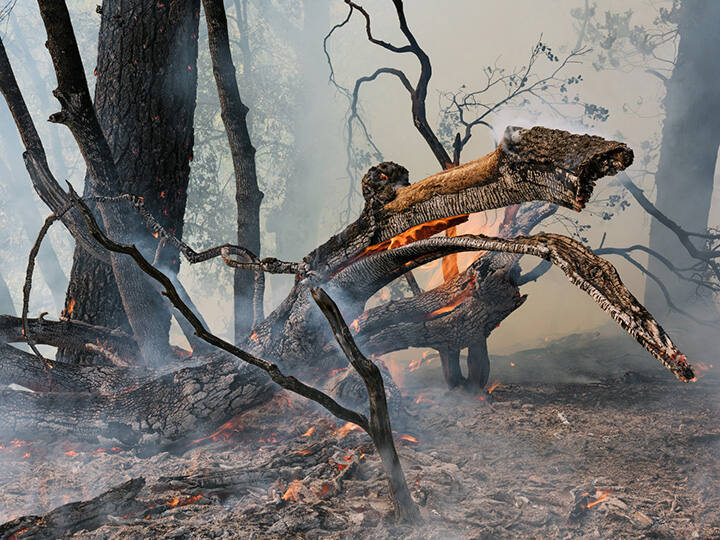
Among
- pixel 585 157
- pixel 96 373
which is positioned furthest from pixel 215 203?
pixel 585 157

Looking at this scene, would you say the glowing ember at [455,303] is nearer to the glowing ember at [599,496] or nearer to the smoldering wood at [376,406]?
the glowing ember at [599,496]

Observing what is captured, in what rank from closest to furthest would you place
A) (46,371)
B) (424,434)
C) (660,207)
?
Result: (46,371)
(424,434)
(660,207)

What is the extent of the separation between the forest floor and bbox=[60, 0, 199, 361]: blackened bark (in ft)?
2.95

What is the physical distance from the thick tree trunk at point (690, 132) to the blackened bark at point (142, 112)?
488cm

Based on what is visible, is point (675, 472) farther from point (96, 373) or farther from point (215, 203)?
point (215, 203)

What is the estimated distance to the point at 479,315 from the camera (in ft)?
9.88

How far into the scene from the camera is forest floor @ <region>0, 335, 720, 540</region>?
5.89ft

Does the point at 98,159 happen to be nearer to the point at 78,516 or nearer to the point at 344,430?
the point at 78,516

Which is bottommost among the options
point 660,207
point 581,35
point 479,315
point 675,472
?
point 675,472

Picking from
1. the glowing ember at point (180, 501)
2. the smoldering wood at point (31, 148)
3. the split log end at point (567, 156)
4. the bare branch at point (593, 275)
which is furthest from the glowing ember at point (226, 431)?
the split log end at point (567, 156)

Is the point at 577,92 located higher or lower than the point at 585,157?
higher

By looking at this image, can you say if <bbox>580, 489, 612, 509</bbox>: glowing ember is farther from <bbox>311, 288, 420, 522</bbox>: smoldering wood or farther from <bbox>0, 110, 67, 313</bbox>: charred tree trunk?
<bbox>0, 110, 67, 313</bbox>: charred tree trunk

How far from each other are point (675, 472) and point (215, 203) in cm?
650

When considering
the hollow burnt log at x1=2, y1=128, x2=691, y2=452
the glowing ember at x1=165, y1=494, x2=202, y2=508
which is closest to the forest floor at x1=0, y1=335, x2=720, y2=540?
the glowing ember at x1=165, y1=494, x2=202, y2=508
